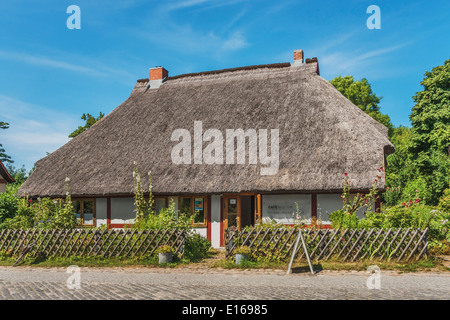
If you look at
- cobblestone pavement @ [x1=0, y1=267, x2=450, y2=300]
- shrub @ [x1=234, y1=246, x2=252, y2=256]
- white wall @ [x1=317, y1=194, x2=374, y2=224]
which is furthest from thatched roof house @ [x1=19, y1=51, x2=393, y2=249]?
cobblestone pavement @ [x1=0, y1=267, x2=450, y2=300]

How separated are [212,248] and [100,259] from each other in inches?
183

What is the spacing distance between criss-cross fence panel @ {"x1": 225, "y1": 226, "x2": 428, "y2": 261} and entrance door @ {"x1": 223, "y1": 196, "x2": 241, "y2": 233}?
4.40 m

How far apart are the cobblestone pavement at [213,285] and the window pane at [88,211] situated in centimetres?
695

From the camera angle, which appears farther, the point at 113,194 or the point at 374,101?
the point at 374,101

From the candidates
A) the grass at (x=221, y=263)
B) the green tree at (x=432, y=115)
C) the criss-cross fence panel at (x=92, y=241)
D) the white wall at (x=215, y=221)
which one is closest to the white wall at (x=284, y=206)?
the white wall at (x=215, y=221)

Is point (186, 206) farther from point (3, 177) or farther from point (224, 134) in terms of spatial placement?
point (3, 177)

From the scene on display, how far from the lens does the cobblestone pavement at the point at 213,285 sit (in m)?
7.35

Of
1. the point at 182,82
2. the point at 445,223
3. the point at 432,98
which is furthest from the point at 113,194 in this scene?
the point at 432,98

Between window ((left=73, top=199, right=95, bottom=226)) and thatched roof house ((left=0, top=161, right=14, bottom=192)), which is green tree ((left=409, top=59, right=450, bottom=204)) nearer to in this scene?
window ((left=73, top=199, right=95, bottom=226))

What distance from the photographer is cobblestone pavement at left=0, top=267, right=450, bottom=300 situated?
735 centimetres

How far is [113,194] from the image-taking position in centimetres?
1656

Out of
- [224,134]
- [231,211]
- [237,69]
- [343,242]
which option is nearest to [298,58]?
[237,69]

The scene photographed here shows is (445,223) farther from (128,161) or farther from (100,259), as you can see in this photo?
(128,161)

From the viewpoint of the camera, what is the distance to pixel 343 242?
1141cm
